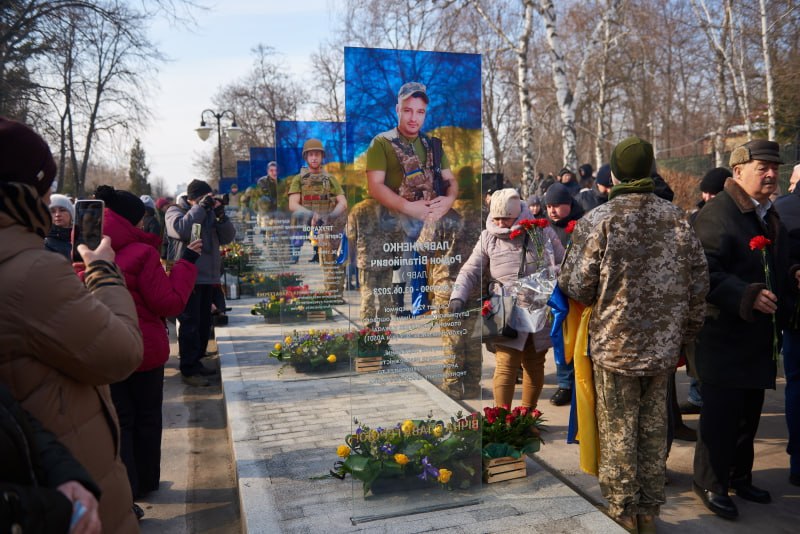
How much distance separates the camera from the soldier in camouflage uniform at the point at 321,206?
8.29 meters

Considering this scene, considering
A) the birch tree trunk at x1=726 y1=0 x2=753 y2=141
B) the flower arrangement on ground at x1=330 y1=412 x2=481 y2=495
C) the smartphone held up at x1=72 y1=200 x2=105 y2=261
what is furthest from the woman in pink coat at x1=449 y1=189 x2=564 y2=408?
the birch tree trunk at x1=726 y1=0 x2=753 y2=141

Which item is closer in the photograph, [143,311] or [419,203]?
[419,203]

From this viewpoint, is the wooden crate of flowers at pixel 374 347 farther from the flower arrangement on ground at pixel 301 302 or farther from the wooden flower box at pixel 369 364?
the flower arrangement on ground at pixel 301 302

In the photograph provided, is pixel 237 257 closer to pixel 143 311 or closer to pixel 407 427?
pixel 143 311

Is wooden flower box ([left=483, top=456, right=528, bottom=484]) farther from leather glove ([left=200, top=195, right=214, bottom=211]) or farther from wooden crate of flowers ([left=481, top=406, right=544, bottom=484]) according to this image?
leather glove ([left=200, top=195, right=214, bottom=211])

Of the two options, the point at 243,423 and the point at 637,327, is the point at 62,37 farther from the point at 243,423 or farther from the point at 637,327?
the point at 637,327

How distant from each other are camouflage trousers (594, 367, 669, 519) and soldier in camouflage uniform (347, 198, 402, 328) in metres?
1.28

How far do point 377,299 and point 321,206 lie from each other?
4733 mm

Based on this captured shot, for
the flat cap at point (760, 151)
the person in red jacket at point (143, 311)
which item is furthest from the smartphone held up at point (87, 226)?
the flat cap at point (760, 151)

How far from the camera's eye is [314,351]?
7.46 meters

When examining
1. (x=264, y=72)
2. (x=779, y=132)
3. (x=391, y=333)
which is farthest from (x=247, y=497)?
(x=264, y=72)

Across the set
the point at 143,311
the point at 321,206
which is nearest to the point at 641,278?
the point at 143,311

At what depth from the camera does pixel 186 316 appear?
7.62 m

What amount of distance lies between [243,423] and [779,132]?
1802 centimetres
